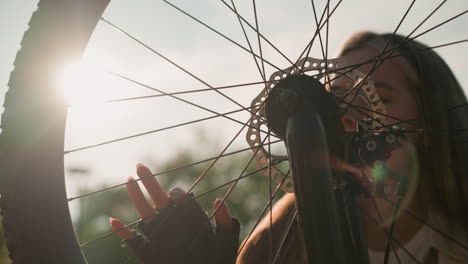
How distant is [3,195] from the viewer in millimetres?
897

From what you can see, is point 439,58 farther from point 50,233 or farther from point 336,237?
point 50,233

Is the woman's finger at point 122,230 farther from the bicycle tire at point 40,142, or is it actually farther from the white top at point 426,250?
the white top at point 426,250

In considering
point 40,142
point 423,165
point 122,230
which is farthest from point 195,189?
point 40,142

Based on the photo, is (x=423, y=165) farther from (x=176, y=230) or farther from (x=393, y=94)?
(x=176, y=230)

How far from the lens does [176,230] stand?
1046 millimetres

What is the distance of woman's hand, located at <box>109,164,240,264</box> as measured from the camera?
1.02 m

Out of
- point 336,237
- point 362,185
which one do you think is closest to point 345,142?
point 362,185

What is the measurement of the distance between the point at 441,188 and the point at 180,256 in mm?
975

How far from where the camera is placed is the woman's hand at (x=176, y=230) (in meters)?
1.02

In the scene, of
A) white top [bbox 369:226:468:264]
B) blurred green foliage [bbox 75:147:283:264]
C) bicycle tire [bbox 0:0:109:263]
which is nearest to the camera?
bicycle tire [bbox 0:0:109:263]

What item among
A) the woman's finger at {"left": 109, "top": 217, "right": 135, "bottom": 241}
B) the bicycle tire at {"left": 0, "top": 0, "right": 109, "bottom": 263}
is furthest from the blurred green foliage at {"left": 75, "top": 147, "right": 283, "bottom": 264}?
the bicycle tire at {"left": 0, "top": 0, "right": 109, "bottom": 263}

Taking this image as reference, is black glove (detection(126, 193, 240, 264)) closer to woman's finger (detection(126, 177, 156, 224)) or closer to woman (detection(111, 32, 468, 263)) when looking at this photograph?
woman's finger (detection(126, 177, 156, 224))

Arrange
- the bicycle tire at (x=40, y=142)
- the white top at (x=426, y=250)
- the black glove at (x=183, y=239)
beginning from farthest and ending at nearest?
the white top at (x=426, y=250) < the black glove at (x=183, y=239) < the bicycle tire at (x=40, y=142)

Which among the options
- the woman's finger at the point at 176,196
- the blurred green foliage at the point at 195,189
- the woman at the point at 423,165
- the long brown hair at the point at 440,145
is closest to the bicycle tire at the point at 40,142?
the woman's finger at the point at 176,196
